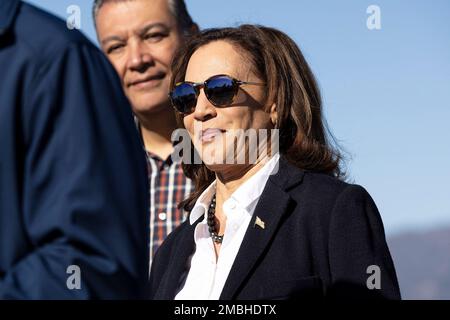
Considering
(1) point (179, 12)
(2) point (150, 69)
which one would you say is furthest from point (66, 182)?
(1) point (179, 12)

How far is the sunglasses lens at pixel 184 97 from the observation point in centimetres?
452

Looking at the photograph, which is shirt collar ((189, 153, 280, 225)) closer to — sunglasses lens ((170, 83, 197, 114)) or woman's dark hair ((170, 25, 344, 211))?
woman's dark hair ((170, 25, 344, 211))

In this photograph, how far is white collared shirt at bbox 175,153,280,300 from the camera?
13.7 ft

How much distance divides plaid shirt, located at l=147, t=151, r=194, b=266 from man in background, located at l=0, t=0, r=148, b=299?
339 cm

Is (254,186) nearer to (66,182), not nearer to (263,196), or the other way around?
(263,196)

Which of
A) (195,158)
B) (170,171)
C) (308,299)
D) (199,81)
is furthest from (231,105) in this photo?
(170,171)

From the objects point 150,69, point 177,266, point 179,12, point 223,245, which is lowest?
point 177,266

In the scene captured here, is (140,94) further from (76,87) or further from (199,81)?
(76,87)

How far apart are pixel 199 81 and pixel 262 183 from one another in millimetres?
519

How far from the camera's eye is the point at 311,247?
409 cm

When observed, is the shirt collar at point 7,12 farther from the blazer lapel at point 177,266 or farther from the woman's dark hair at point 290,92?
the woman's dark hair at point 290,92

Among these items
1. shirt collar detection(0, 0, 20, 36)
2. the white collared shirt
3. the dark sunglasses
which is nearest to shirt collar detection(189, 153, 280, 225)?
the white collared shirt

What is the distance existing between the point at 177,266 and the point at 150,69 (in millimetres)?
1807

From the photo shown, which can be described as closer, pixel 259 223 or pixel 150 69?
pixel 259 223
